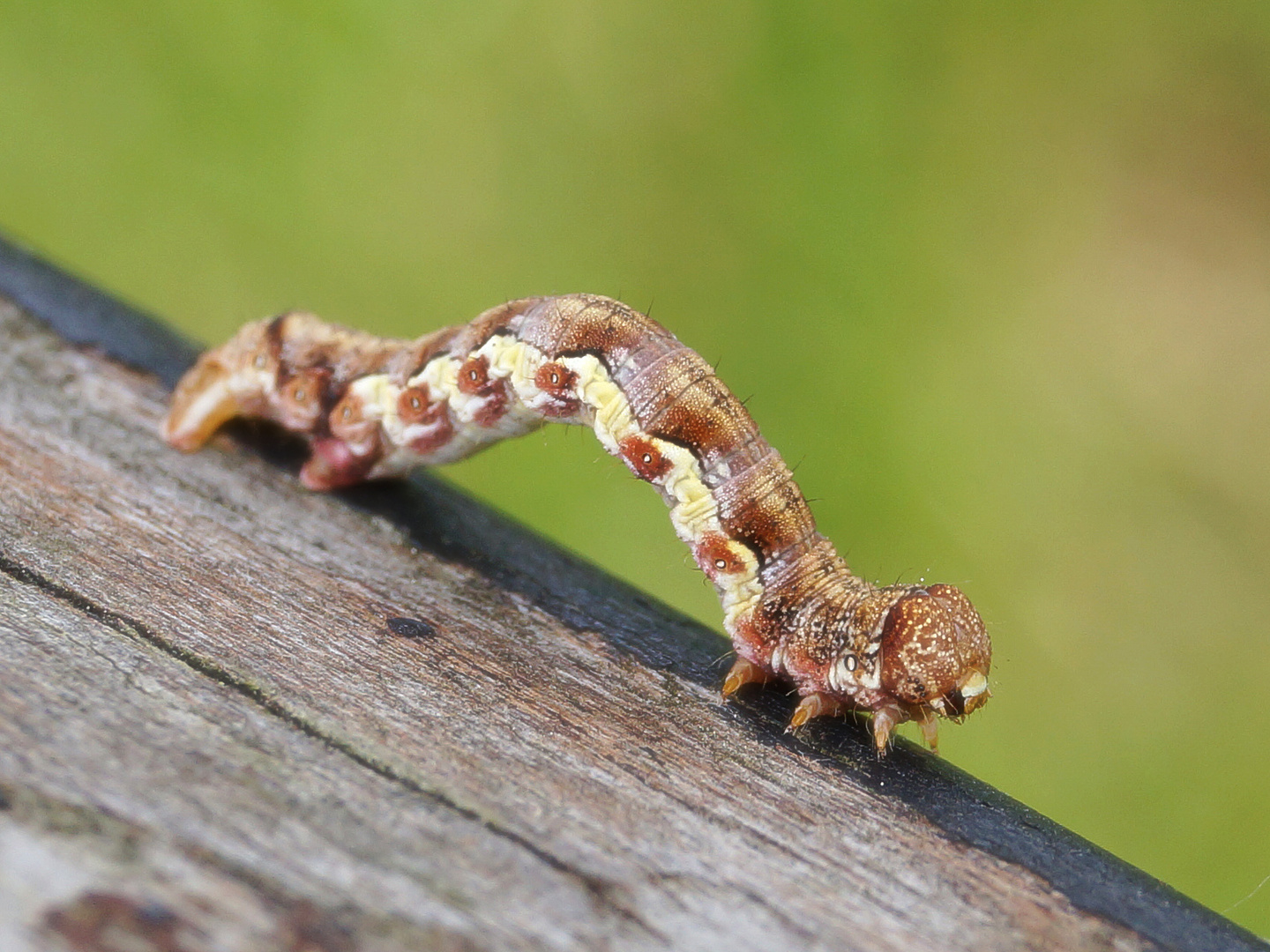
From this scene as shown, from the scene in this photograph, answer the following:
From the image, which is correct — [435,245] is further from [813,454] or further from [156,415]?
[156,415]

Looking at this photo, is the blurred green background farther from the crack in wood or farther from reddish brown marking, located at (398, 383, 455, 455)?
the crack in wood

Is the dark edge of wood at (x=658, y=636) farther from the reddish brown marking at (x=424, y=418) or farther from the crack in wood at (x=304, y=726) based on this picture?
the crack in wood at (x=304, y=726)

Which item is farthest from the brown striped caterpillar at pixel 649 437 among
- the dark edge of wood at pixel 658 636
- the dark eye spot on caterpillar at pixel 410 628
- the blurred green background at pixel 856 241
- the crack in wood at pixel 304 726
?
the blurred green background at pixel 856 241

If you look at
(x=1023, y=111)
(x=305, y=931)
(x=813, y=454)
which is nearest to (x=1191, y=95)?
(x=1023, y=111)

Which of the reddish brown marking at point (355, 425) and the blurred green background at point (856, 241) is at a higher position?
the blurred green background at point (856, 241)

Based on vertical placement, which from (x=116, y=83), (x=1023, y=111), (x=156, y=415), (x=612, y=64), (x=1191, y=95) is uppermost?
(x=1191, y=95)

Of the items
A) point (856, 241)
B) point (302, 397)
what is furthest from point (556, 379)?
point (856, 241)
